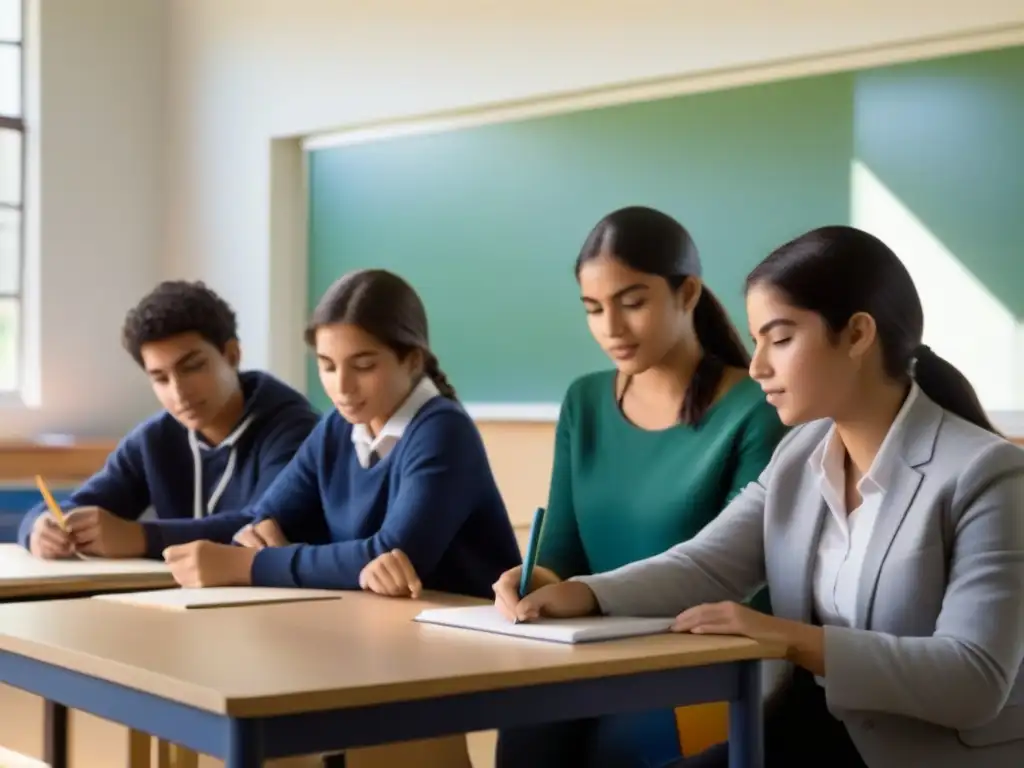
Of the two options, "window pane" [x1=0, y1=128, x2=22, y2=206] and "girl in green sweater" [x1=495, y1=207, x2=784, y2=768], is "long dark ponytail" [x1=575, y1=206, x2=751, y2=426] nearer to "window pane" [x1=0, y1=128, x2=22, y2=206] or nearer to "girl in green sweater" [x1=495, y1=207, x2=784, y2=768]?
"girl in green sweater" [x1=495, y1=207, x2=784, y2=768]

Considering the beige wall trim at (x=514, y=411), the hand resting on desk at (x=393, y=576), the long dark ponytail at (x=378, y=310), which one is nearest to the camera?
the hand resting on desk at (x=393, y=576)

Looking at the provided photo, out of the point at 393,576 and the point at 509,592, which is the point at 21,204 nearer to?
the point at 393,576

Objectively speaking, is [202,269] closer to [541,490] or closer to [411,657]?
[541,490]

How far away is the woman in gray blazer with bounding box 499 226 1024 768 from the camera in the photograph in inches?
70.6

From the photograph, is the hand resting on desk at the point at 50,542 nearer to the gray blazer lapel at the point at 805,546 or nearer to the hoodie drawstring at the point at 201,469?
the hoodie drawstring at the point at 201,469

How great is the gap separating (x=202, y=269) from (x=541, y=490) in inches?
64.3

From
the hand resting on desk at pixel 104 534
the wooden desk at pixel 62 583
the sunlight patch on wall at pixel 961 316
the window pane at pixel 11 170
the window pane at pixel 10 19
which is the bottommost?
the wooden desk at pixel 62 583

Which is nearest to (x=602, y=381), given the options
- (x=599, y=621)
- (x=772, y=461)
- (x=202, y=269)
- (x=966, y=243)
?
(x=772, y=461)

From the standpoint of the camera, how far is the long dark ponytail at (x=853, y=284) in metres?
1.90

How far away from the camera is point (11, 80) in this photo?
5.02m

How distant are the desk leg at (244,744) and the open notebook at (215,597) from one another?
2.49ft

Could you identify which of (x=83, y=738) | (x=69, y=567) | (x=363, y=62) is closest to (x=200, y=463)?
(x=69, y=567)

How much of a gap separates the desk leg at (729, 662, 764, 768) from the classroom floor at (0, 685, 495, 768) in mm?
1298

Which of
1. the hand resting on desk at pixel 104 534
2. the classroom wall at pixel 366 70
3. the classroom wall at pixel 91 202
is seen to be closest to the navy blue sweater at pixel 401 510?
the hand resting on desk at pixel 104 534
